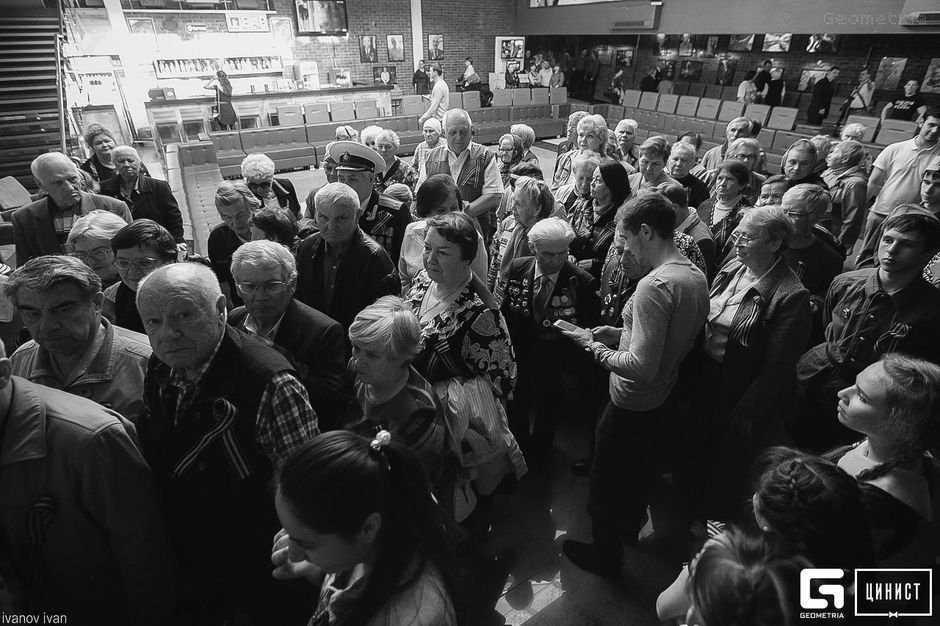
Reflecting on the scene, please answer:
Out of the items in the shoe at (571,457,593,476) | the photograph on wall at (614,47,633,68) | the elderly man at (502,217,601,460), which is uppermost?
the photograph on wall at (614,47,633,68)

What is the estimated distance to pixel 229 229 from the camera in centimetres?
317

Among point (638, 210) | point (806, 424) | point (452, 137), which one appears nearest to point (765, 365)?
point (806, 424)

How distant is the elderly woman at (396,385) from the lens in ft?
5.56

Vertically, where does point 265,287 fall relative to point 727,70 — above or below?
below

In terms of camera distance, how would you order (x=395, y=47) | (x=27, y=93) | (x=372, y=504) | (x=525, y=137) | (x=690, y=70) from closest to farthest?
(x=372, y=504)
(x=525, y=137)
(x=27, y=93)
(x=690, y=70)
(x=395, y=47)

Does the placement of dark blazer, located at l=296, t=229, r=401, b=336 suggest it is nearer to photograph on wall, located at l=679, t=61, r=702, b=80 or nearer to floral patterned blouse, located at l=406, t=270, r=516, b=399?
floral patterned blouse, located at l=406, t=270, r=516, b=399

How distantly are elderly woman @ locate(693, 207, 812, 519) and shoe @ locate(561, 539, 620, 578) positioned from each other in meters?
0.66

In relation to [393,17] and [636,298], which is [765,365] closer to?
[636,298]

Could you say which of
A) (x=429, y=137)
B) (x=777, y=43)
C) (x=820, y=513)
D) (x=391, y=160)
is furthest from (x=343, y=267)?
(x=777, y=43)

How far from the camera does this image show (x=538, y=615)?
2.23 metres

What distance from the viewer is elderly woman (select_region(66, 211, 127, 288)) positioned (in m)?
2.52

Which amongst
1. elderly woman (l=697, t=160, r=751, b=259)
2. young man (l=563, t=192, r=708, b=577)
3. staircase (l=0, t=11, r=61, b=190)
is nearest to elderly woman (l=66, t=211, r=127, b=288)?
young man (l=563, t=192, r=708, b=577)

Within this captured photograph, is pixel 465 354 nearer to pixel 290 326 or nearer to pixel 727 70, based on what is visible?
pixel 290 326

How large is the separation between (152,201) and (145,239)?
1942mm
